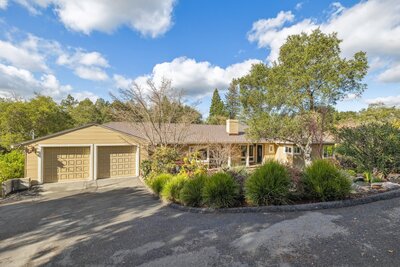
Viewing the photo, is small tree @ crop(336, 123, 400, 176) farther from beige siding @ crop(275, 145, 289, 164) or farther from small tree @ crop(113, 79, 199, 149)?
beige siding @ crop(275, 145, 289, 164)

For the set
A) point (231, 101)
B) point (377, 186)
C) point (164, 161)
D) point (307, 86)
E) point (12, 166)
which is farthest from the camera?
point (231, 101)

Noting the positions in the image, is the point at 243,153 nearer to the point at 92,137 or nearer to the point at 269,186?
the point at 92,137

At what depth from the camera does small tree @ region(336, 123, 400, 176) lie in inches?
350

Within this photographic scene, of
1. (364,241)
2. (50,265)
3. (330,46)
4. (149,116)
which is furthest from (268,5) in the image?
(50,265)

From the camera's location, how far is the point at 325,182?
248 inches

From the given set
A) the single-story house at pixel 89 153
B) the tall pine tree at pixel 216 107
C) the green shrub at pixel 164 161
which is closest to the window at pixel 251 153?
the single-story house at pixel 89 153

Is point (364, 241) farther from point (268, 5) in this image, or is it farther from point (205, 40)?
point (205, 40)

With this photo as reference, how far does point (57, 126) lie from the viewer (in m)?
19.2

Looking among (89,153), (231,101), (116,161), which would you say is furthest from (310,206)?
(231,101)

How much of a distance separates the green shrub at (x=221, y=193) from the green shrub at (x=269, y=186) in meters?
0.43

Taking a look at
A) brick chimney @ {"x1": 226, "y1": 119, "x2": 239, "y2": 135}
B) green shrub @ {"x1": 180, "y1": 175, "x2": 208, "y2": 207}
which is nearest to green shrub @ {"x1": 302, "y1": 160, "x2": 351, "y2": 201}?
green shrub @ {"x1": 180, "y1": 175, "x2": 208, "y2": 207}

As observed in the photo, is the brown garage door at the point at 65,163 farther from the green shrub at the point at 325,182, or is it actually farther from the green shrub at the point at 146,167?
the green shrub at the point at 325,182

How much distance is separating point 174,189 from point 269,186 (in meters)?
3.40

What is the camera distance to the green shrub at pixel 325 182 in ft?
20.5
